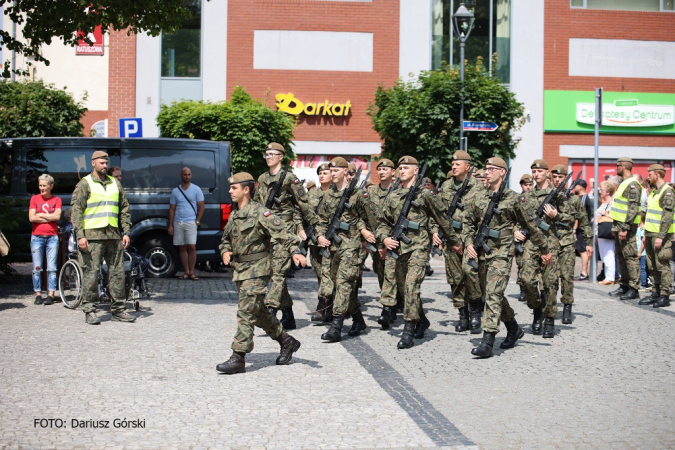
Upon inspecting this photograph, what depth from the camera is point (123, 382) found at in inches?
282

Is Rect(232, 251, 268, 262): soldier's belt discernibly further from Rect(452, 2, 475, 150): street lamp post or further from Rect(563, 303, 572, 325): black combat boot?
Rect(452, 2, 475, 150): street lamp post

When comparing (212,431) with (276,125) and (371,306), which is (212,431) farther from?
(276,125)

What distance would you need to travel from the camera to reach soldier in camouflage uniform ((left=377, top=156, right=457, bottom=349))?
353 inches

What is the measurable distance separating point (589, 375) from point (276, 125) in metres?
15.5

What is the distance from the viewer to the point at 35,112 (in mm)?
22516

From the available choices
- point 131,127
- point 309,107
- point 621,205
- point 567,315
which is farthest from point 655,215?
point 309,107

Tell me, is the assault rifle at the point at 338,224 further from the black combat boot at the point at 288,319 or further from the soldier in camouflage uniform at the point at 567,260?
the soldier in camouflage uniform at the point at 567,260

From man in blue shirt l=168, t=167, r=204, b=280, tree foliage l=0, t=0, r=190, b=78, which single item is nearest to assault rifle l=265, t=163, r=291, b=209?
tree foliage l=0, t=0, r=190, b=78

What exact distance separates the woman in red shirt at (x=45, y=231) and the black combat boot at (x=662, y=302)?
827cm

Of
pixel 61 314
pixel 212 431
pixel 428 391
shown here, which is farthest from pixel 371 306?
pixel 212 431

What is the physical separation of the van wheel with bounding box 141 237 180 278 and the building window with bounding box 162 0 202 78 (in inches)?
537

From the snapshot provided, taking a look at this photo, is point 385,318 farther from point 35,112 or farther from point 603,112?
point 603,112

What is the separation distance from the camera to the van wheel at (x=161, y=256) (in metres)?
15.1

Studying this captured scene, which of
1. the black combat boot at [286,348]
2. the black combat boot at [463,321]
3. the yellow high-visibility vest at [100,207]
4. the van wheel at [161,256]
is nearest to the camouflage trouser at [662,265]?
the black combat boot at [463,321]
